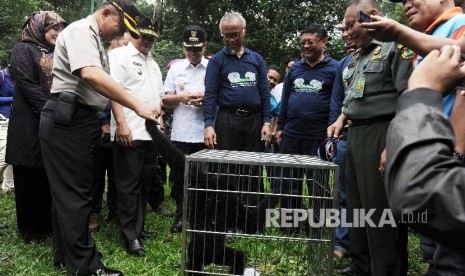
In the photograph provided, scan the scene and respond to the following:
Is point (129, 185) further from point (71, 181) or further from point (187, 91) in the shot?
point (187, 91)

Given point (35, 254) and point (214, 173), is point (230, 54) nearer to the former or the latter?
point (214, 173)

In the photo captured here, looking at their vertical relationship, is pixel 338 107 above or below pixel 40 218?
above

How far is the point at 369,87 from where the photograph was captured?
2766 mm

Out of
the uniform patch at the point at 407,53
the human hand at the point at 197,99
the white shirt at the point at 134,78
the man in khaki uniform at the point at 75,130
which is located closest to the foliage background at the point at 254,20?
the human hand at the point at 197,99

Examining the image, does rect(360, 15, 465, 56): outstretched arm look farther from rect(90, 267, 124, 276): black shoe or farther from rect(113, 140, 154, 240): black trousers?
rect(113, 140, 154, 240): black trousers

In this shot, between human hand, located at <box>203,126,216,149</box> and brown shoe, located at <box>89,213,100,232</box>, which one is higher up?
human hand, located at <box>203,126,216,149</box>

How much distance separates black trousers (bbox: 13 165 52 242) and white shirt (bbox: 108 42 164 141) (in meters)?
0.74

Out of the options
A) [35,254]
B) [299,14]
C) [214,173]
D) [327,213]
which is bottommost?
[35,254]

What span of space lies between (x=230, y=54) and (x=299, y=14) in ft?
28.3

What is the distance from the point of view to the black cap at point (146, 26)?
3.91 m

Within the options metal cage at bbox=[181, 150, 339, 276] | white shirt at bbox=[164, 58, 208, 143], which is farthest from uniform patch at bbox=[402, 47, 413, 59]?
white shirt at bbox=[164, 58, 208, 143]

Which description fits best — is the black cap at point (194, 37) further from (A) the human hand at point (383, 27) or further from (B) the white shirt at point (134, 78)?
(A) the human hand at point (383, 27)

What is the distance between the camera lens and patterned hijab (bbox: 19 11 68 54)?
3646 millimetres

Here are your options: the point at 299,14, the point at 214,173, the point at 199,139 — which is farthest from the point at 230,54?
the point at 299,14
